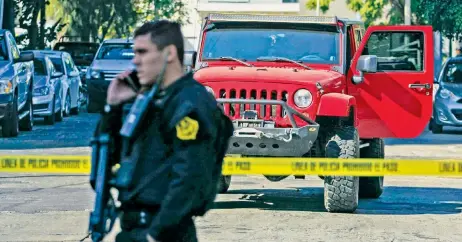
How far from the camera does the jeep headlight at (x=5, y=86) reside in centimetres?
2262

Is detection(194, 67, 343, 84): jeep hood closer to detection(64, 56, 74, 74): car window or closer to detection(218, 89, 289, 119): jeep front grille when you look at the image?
detection(218, 89, 289, 119): jeep front grille

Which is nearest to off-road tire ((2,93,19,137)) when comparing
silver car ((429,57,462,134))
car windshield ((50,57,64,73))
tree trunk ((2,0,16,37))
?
car windshield ((50,57,64,73))

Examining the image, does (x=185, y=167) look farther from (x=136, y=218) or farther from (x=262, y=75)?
(x=262, y=75)

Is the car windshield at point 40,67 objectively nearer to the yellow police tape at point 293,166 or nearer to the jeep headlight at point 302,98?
the jeep headlight at point 302,98

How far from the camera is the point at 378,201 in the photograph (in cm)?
1446

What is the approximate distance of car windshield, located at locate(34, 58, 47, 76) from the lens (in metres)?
29.0

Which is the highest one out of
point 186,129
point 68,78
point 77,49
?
point 186,129

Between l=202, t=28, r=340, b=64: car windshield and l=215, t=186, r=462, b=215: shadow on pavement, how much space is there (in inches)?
57.4

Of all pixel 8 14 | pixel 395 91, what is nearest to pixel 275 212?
pixel 395 91

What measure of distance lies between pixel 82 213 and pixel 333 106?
2.49m

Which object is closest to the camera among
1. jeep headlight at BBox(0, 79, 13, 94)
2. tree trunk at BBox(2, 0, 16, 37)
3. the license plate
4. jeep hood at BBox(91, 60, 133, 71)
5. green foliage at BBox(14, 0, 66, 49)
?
the license plate

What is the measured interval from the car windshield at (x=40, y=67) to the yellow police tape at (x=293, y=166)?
17.4 m

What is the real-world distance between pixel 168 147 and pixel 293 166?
631 cm

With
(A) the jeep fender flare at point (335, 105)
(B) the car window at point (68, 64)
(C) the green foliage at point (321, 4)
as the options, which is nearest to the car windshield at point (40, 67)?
(B) the car window at point (68, 64)
